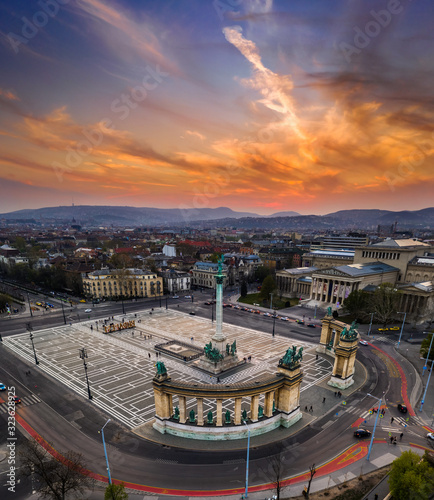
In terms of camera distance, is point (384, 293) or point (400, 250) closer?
point (384, 293)

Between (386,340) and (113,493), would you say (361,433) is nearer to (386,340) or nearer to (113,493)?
(113,493)

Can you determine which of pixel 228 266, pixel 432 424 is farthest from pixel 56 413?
pixel 228 266

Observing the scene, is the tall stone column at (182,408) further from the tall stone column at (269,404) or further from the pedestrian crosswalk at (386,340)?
the pedestrian crosswalk at (386,340)

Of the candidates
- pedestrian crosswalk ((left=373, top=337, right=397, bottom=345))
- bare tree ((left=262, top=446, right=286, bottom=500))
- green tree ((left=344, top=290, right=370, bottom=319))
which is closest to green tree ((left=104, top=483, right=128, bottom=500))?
bare tree ((left=262, top=446, right=286, bottom=500))

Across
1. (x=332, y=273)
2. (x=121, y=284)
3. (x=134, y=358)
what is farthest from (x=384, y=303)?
(x=121, y=284)

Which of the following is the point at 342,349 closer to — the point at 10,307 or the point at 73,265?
the point at 10,307

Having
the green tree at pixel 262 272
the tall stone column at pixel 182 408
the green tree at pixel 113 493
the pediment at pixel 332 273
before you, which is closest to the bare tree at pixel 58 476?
the green tree at pixel 113 493
